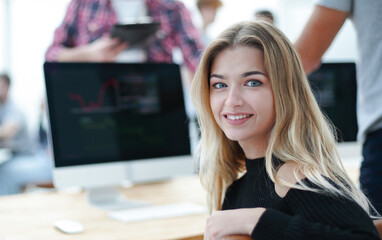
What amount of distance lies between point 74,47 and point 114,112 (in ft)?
2.40

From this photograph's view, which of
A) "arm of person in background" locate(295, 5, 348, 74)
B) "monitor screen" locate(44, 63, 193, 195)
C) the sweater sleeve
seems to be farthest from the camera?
"monitor screen" locate(44, 63, 193, 195)

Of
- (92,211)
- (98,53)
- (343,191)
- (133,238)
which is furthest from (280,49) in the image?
(98,53)

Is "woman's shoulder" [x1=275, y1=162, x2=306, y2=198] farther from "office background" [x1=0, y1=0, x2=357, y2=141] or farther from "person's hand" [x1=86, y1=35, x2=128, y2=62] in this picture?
"office background" [x1=0, y1=0, x2=357, y2=141]

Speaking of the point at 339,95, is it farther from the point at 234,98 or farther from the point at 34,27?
the point at 34,27

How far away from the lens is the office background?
5.53 m

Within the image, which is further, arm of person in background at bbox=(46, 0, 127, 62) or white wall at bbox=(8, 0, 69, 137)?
white wall at bbox=(8, 0, 69, 137)

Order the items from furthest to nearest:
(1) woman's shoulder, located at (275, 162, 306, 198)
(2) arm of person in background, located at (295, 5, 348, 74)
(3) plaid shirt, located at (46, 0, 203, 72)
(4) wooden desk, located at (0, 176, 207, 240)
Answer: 1. (3) plaid shirt, located at (46, 0, 203, 72)
2. (2) arm of person in background, located at (295, 5, 348, 74)
3. (4) wooden desk, located at (0, 176, 207, 240)
4. (1) woman's shoulder, located at (275, 162, 306, 198)

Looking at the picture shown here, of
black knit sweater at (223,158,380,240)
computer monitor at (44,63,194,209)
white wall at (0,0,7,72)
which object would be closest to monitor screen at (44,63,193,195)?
computer monitor at (44,63,194,209)

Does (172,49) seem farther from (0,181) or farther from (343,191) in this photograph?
(0,181)

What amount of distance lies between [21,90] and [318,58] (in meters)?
5.12

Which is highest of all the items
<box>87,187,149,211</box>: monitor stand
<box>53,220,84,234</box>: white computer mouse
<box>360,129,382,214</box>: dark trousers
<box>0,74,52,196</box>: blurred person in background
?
<box>360,129,382,214</box>: dark trousers

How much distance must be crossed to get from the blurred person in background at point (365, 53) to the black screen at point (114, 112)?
0.57m

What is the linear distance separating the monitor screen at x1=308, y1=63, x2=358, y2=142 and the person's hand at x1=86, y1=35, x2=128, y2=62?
0.86 meters

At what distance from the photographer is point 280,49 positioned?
1.06 meters
